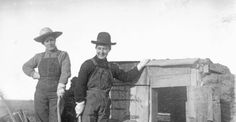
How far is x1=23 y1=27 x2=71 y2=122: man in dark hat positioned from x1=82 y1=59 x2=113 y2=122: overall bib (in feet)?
1.99

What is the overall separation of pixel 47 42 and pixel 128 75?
180 cm

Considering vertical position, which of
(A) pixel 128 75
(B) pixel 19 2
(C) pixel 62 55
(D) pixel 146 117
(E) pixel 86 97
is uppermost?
(B) pixel 19 2

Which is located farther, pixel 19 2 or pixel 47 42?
pixel 19 2

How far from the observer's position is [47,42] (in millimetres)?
5691

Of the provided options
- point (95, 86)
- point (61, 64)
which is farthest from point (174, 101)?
point (61, 64)

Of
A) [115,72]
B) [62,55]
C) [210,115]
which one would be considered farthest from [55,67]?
[210,115]

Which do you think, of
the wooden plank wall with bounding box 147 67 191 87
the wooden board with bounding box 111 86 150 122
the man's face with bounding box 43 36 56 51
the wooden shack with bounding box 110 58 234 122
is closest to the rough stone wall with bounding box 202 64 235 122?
the wooden shack with bounding box 110 58 234 122

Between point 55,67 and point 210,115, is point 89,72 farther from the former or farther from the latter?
point 210,115

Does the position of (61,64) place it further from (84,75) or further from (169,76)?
(169,76)

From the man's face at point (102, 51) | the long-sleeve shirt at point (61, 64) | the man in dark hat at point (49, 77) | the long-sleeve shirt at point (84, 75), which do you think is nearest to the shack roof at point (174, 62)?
the long-sleeve shirt at point (84, 75)

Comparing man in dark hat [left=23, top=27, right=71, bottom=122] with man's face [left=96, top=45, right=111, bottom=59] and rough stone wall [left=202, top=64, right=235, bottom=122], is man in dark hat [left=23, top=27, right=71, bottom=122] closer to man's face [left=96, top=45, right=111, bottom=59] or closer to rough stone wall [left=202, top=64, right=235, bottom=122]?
man's face [left=96, top=45, right=111, bottom=59]

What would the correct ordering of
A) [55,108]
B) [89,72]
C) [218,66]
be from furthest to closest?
[218,66] < [55,108] < [89,72]

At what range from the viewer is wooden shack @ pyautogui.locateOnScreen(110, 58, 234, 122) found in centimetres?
512

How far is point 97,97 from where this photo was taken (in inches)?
197
